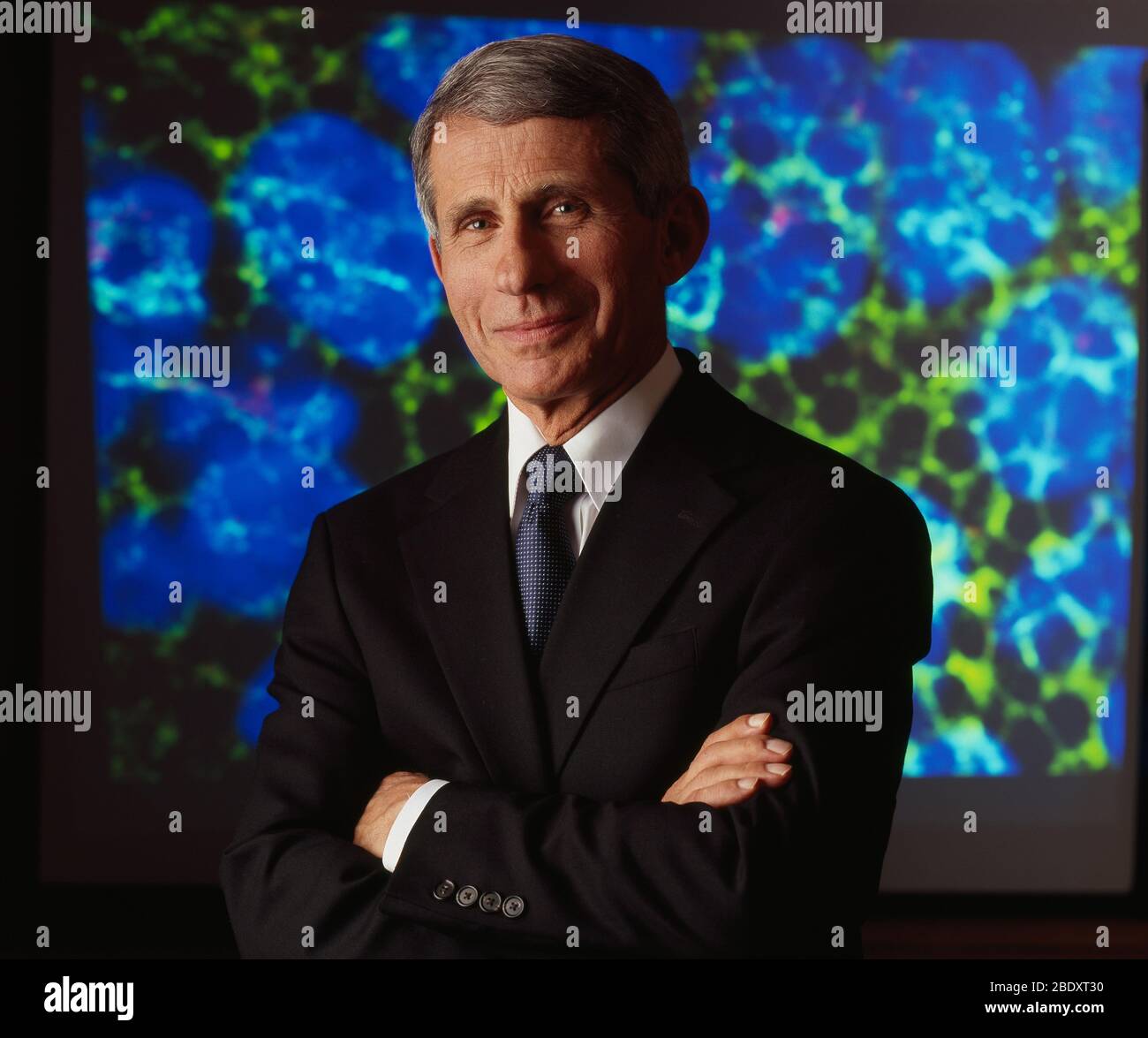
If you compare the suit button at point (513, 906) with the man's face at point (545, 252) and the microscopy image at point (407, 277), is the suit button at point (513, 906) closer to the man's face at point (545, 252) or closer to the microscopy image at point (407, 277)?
the man's face at point (545, 252)

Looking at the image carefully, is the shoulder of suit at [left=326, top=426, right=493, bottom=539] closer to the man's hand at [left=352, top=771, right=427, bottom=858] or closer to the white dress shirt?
the white dress shirt

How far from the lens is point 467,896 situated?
1.49m

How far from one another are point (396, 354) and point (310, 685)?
196 centimetres

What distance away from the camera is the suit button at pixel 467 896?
1.49 metres

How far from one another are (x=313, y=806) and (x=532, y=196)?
782 mm

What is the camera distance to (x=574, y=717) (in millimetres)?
1586

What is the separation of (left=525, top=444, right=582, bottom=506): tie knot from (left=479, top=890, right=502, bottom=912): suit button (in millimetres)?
488

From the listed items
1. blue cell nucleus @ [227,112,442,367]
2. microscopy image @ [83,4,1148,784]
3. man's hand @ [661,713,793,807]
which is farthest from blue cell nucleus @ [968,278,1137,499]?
man's hand @ [661,713,793,807]

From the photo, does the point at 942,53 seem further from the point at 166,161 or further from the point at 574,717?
the point at 574,717

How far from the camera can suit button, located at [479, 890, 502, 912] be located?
1.48 metres

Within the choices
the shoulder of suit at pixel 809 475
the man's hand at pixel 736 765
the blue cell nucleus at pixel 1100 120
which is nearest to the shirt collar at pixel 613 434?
the shoulder of suit at pixel 809 475

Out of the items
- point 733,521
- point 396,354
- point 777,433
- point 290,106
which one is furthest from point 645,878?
point 290,106

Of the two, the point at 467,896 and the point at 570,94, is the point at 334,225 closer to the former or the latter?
the point at 570,94

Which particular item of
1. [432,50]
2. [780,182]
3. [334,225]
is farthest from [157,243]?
[780,182]
